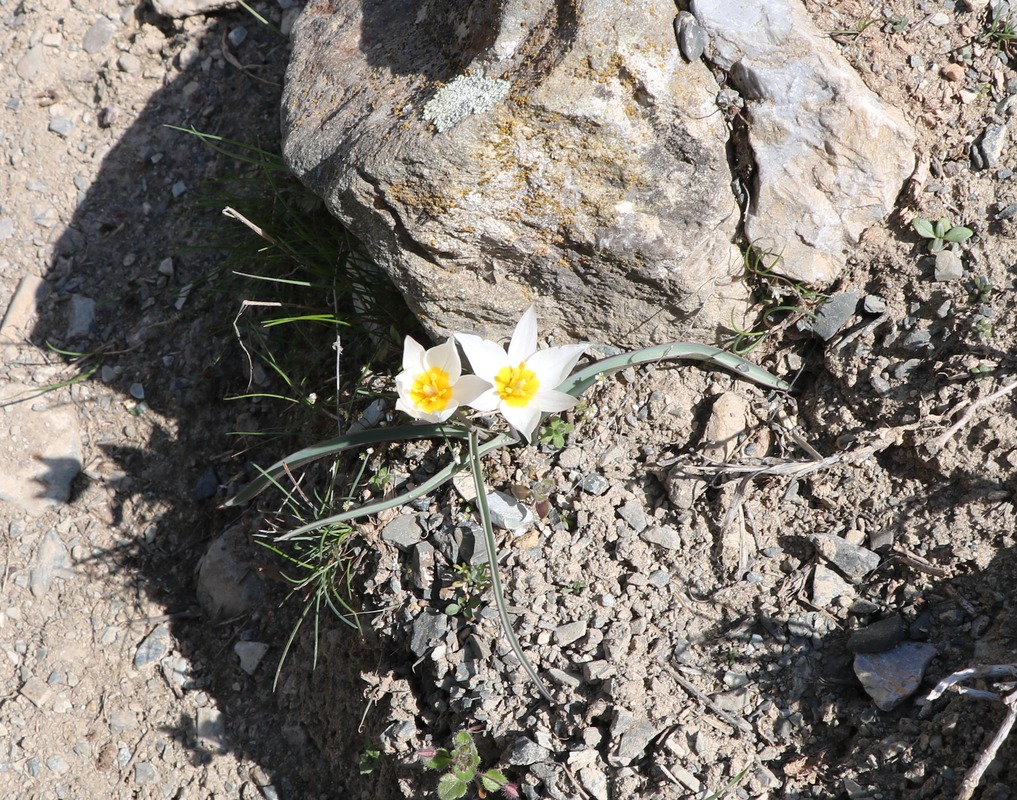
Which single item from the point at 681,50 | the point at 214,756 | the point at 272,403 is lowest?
the point at 214,756

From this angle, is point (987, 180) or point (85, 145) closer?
point (987, 180)

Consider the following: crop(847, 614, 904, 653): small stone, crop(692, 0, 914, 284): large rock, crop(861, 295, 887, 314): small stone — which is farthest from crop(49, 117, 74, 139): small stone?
crop(847, 614, 904, 653): small stone

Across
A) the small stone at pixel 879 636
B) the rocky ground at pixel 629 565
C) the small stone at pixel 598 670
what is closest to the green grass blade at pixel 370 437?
the rocky ground at pixel 629 565

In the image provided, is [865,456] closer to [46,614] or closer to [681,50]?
[681,50]

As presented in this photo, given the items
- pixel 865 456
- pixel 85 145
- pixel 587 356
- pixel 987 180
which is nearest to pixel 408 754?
pixel 587 356

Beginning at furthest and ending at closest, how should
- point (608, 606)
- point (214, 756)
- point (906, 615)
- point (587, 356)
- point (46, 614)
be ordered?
1. point (46, 614)
2. point (214, 756)
3. point (587, 356)
4. point (608, 606)
5. point (906, 615)

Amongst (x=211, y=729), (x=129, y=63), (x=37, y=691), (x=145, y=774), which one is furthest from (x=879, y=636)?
(x=129, y=63)
